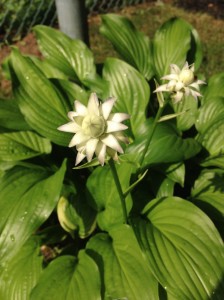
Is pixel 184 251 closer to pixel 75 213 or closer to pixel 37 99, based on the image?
pixel 75 213

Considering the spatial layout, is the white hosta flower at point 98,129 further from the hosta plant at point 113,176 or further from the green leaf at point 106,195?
the green leaf at point 106,195

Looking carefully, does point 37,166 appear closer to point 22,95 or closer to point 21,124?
point 21,124

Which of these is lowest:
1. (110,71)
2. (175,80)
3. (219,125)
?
(219,125)

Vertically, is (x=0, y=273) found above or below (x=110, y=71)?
below

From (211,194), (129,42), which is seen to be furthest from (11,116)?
(211,194)

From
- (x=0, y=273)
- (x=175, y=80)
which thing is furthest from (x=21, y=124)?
(x=175, y=80)

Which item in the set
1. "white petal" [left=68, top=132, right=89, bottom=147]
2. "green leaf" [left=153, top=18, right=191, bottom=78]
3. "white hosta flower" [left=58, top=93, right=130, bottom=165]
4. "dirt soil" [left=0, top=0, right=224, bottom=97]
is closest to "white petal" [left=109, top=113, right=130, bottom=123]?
"white hosta flower" [left=58, top=93, right=130, bottom=165]

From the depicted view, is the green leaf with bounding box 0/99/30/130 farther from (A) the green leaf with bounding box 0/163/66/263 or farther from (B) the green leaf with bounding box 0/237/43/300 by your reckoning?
(B) the green leaf with bounding box 0/237/43/300
